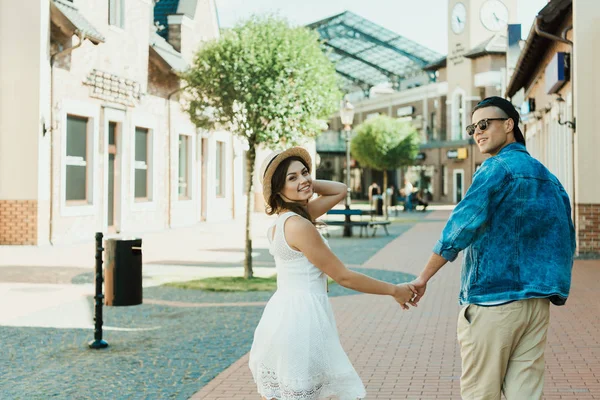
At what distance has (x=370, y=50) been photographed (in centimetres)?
5753

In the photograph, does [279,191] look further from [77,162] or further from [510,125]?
[77,162]

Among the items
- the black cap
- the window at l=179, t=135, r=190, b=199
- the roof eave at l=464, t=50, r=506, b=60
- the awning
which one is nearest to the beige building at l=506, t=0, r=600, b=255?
the awning

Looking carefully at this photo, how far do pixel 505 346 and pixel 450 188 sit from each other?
5295cm

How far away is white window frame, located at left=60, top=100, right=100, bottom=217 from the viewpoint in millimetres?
18188

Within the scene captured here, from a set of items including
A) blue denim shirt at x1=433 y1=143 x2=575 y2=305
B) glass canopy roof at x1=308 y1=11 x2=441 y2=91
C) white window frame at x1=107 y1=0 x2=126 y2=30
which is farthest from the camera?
glass canopy roof at x1=308 y1=11 x2=441 y2=91

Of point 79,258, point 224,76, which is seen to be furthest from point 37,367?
point 79,258

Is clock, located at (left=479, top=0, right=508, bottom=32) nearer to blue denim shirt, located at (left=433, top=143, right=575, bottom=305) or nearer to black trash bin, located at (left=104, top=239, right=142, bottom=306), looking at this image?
black trash bin, located at (left=104, top=239, right=142, bottom=306)

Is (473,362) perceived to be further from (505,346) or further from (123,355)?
(123,355)

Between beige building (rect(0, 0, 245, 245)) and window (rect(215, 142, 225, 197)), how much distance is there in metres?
1.94

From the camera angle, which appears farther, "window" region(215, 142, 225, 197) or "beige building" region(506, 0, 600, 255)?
"window" region(215, 142, 225, 197)

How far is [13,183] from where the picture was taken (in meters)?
17.2

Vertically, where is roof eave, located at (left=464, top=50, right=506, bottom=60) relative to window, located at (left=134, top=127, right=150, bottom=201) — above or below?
above

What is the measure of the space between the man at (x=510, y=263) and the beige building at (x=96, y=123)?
11277 mm

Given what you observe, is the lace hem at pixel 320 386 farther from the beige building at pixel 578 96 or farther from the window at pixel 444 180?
the window at pixel 444 180
